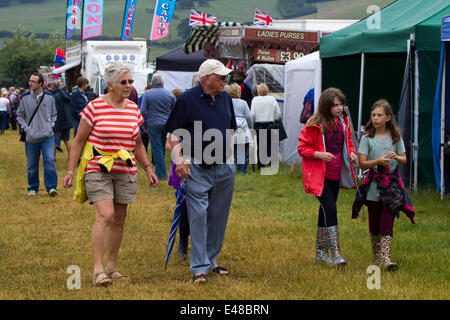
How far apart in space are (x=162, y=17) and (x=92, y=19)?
3.56m

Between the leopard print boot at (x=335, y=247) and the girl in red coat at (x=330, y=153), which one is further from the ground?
the girl in red coat at (x=330, y=153)

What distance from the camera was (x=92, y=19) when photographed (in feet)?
103

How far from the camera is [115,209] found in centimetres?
555

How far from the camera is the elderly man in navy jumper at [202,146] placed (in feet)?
17.9

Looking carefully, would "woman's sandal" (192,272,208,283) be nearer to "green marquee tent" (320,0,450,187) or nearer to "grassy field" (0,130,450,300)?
"grassy field" (0,130,450,300)

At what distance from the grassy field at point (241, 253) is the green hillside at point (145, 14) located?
122 m

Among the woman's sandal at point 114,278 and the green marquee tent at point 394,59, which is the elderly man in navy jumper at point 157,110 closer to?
the green marquee tent at point 394,59

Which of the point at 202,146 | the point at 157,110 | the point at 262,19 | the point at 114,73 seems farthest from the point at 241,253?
the point at 262,19

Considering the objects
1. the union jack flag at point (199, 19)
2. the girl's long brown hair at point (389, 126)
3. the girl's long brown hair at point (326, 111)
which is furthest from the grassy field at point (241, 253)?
the union jack flag at point (199, 19)

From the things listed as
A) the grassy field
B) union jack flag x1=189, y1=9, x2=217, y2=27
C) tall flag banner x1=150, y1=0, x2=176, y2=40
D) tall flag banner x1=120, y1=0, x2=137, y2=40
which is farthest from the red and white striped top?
tall flag banner x1=120, y1=0, x2=137, y2=40

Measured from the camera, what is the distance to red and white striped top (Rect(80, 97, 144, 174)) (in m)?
5.30

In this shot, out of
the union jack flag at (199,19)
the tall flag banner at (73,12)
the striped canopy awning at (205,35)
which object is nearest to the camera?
the striped canopy awning at (205,35)

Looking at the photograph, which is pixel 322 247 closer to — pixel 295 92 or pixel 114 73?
pixel 114 73

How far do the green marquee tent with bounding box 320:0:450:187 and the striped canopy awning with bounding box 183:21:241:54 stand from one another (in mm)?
4857
